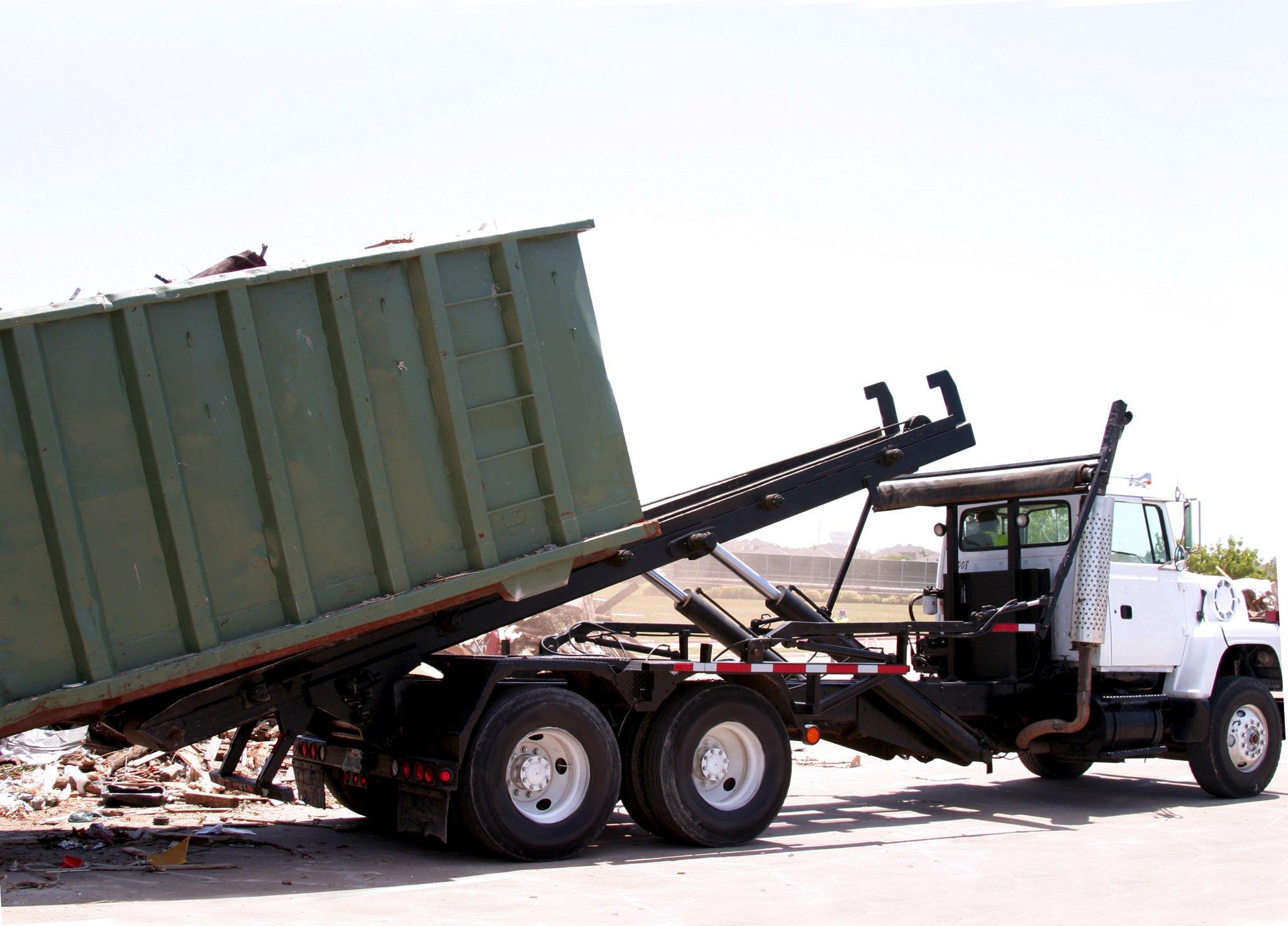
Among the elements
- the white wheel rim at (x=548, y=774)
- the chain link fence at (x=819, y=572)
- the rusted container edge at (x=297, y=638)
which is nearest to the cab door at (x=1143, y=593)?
the rusted container edge at (x=297, y=638)

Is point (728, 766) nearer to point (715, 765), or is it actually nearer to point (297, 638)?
point (715, 765)

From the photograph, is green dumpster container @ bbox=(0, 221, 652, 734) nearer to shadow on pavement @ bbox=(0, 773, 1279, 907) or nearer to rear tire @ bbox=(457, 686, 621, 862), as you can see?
rear tire @ bbox=(457, 686, 621, 862)

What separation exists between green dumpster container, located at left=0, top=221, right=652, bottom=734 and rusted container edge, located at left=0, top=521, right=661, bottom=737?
15 mm

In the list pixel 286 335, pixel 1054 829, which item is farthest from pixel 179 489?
pixel 1054 829

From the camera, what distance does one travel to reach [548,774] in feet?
28.1

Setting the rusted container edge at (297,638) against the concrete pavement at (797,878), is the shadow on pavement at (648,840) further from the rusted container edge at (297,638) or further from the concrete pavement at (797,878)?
the rusted container edge at (297,638)

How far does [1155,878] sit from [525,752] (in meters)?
4.02

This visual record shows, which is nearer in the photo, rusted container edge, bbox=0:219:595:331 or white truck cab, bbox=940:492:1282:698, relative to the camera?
rusted container edge, bbox=0:219:595:331

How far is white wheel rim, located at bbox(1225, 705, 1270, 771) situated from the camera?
39.2ft

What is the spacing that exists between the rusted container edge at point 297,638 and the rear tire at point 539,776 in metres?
0.84

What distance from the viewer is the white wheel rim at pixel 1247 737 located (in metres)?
11.9

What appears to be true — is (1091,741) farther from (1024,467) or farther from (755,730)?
(755,730)

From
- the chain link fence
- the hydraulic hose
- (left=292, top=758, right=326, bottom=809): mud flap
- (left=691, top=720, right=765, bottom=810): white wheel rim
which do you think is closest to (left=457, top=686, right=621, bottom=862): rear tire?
(left=691, top=720, right=765, bottom=810): white wheel rim

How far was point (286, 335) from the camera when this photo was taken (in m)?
7.56
